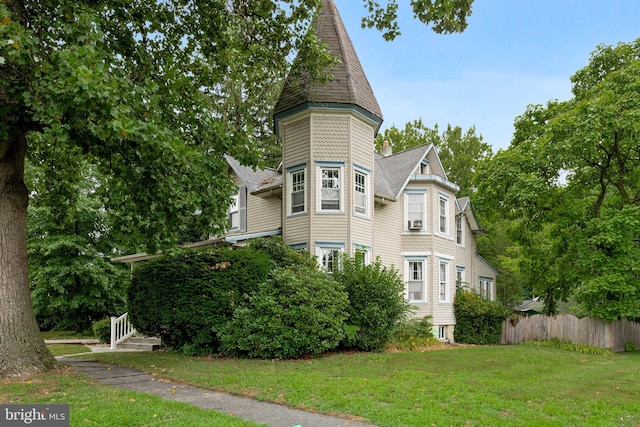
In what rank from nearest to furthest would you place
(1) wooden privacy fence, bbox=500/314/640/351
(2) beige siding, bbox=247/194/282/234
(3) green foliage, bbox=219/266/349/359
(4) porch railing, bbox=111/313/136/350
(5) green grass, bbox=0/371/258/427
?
(5) green grass, bbox=0/371/258/427
(3) green foliage, bbox=219/266/349/359
(4) porch railing, bbox=111/313/136/350
(1) wooden privacy fence, bbox=500/314/640/351
(2) beige siding, bbox=247/194/282/234

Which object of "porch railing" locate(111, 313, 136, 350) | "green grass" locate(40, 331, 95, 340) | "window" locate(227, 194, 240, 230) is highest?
"window" locate(227, 194, 240, 230)

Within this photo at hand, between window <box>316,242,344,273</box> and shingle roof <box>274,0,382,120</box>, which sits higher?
shingle roof <box>274,0,382,120</box>

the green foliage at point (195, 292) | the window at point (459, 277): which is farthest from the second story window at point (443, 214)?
the green foliage at point (195, 292)

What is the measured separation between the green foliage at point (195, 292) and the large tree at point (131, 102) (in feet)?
6.77

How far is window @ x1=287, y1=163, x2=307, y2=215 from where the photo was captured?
16.9 m

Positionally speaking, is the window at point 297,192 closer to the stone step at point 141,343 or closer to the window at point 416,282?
the window at point 416,282

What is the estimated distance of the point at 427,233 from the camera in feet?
65.0

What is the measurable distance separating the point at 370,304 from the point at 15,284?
8.69 meters

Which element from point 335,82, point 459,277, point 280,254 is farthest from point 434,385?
point 459,277

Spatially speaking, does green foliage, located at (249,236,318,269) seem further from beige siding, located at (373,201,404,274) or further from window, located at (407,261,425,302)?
window, located at (407,261,425,302)

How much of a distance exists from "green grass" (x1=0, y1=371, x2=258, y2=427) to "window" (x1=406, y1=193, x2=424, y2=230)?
45.3 feet

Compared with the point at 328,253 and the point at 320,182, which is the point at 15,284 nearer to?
the point at 328,253

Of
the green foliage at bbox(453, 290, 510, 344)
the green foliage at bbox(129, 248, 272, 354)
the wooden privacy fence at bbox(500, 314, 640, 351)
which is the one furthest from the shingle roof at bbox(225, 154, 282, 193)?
the wooden privacy fence at bbox(500, 314, 640, 351)

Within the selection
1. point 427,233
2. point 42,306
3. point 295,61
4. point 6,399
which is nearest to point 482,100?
point 427,233
